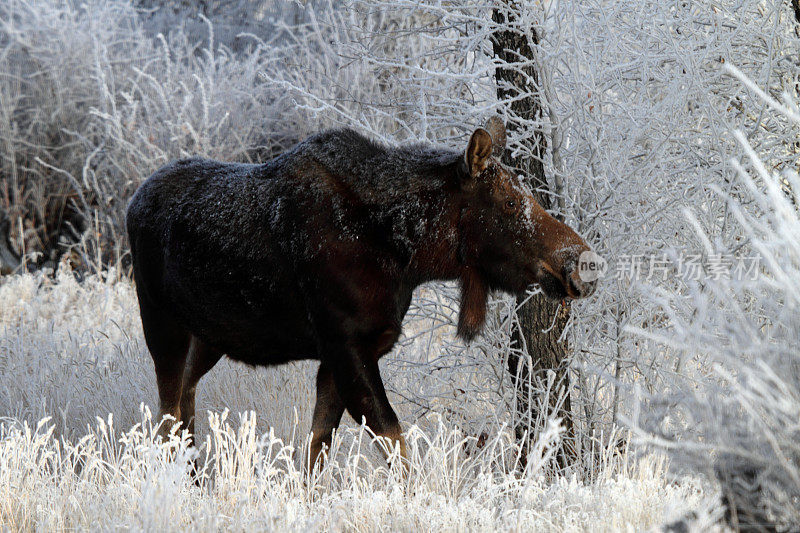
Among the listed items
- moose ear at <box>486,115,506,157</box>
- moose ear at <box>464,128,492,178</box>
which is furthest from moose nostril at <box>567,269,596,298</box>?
moose ear at <box>486,115,506,157</box>

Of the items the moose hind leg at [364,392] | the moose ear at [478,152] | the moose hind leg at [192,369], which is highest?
the moose ear at [478,152]

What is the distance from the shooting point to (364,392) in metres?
4.00

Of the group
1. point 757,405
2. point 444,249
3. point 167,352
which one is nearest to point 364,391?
point 444,249

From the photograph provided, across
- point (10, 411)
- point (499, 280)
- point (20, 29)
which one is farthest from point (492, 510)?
point (20, 29)

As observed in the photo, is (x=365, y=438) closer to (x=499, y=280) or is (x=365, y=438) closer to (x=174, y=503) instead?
(x=499, y=280)

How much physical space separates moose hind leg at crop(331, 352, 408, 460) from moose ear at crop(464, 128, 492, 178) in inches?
36.7

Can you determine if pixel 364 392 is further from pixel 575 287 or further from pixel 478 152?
pixel 478 152

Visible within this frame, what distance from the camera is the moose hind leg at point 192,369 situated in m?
5.09

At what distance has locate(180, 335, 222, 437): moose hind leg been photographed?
5.09 m

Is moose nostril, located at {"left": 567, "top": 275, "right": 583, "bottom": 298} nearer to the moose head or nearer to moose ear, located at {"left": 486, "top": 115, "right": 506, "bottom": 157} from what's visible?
the moose head

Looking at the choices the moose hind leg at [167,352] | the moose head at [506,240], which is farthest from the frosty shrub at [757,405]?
the moose hind leg at [167,352]

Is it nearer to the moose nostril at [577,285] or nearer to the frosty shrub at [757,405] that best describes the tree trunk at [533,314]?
the moose nostril at [577,285]

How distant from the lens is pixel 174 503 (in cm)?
334

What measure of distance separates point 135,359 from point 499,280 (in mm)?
3422
